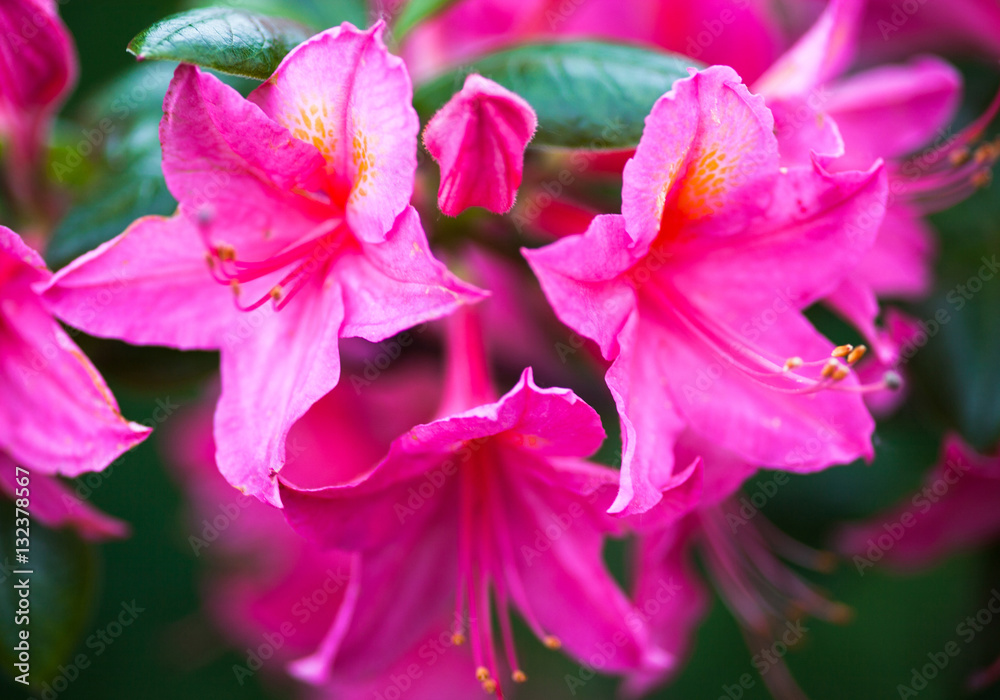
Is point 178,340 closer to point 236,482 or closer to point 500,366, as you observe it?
point 236,482

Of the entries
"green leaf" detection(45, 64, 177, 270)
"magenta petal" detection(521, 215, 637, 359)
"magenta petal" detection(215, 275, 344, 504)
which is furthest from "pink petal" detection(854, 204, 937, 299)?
"green leaf" detection(45, 64, 177, 270)

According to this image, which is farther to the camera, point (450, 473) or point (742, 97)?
point (450, 473)

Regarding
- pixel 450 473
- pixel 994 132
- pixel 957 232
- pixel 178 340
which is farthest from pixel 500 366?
pixel 994 132

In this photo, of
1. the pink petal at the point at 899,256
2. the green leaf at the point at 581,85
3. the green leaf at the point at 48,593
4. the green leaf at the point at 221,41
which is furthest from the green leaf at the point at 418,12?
the green leaf at the point at 48,593

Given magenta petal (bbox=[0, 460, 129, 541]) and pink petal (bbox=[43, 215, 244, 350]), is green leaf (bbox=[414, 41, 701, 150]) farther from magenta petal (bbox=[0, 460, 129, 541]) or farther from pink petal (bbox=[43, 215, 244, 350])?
magenta petal (bbox=[0, 460, 129, 541])

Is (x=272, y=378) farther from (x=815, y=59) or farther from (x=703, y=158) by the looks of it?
(x=815, y=59)

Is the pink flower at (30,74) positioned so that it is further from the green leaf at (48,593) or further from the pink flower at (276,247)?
the green leaf at (48,593)

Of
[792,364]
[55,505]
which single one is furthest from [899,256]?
[55,505]
